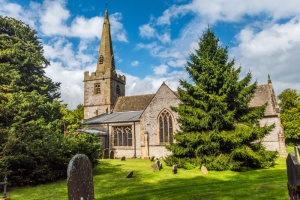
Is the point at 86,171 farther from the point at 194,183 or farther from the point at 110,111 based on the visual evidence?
the point at 110,111

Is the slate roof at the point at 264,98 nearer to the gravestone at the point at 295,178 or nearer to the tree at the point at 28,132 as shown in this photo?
the tree at the point at 28,132

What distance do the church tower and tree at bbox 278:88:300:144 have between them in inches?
1300

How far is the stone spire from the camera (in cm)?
3956

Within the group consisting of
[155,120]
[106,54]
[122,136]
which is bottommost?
[122,136]

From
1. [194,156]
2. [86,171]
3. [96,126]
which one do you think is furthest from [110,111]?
[86,171]

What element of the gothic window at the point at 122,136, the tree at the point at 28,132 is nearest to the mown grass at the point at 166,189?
the tree at the point at 28,132

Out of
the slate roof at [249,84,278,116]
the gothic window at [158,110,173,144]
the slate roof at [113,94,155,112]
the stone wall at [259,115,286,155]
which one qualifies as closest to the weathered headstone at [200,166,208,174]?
the gothic window at [158,110,173,144]

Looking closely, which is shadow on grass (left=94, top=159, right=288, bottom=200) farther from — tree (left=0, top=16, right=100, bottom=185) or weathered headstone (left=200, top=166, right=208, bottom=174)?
tree (left=0, top=16, right=100, bottom=185)

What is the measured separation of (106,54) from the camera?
40.2 metres

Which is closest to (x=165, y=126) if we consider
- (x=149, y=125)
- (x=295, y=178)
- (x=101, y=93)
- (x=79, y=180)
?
(x=149, y=125)

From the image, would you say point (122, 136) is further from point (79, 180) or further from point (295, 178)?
point (295, 178)

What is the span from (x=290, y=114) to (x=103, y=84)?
122 feet

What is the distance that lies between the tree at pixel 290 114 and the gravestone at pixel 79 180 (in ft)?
158

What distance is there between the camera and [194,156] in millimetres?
16297
